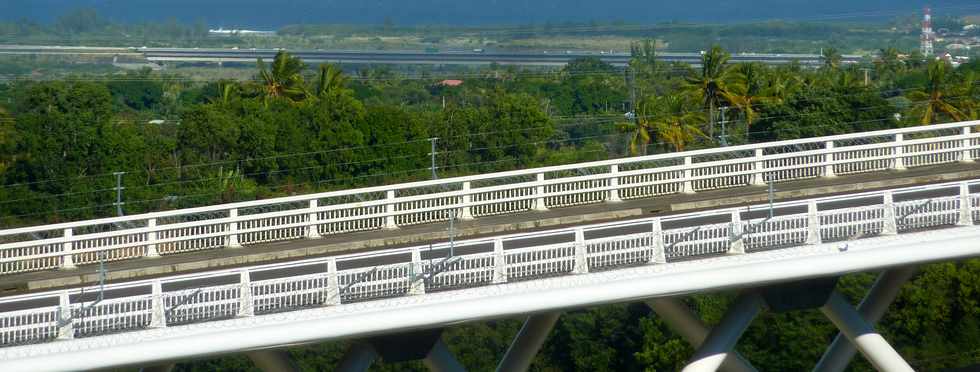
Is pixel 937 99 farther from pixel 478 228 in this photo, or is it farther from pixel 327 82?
pixel 478 228

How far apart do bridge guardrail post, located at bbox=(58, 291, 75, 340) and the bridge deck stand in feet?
11.1

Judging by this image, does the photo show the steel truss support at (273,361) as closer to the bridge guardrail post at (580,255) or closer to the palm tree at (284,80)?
the bridge guardrail post at (580,255)

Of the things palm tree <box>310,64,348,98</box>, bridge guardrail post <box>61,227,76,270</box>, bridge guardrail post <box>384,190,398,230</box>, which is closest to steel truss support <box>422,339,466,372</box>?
bridge guardrail post <box>61,227,76,270</box>

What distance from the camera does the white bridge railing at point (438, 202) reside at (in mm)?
20656

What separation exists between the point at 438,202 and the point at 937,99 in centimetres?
4276

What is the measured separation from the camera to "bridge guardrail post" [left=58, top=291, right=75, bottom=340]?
15.5m

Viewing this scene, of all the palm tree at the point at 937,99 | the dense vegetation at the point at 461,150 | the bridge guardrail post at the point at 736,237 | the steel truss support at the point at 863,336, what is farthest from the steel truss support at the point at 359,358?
the palm tree at the point at 937,99

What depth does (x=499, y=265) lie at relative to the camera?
55.5ft

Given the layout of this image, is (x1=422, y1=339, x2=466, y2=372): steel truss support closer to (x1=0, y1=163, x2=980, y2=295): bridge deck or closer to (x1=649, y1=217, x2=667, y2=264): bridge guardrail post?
(x1=649, y1=217, x2=667, y2=264): bridge guardrail post

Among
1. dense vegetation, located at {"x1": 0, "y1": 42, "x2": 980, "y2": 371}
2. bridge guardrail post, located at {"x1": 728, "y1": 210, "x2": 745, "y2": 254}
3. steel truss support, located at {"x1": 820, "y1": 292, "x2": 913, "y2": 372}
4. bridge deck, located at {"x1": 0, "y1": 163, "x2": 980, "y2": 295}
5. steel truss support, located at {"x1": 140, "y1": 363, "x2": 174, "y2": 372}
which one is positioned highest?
bridge guardrail post, located at {"x1": 728, "y1": 210, "x2": 745, "y2": 254}

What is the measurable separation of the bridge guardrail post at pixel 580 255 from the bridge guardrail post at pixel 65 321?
524 centimetres

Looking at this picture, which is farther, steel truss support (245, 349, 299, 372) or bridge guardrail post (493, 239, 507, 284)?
steel truss support (245, 349, 299, 372)

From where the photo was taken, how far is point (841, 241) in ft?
59.0

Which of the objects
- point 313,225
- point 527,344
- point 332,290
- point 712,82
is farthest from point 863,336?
point 712,82
